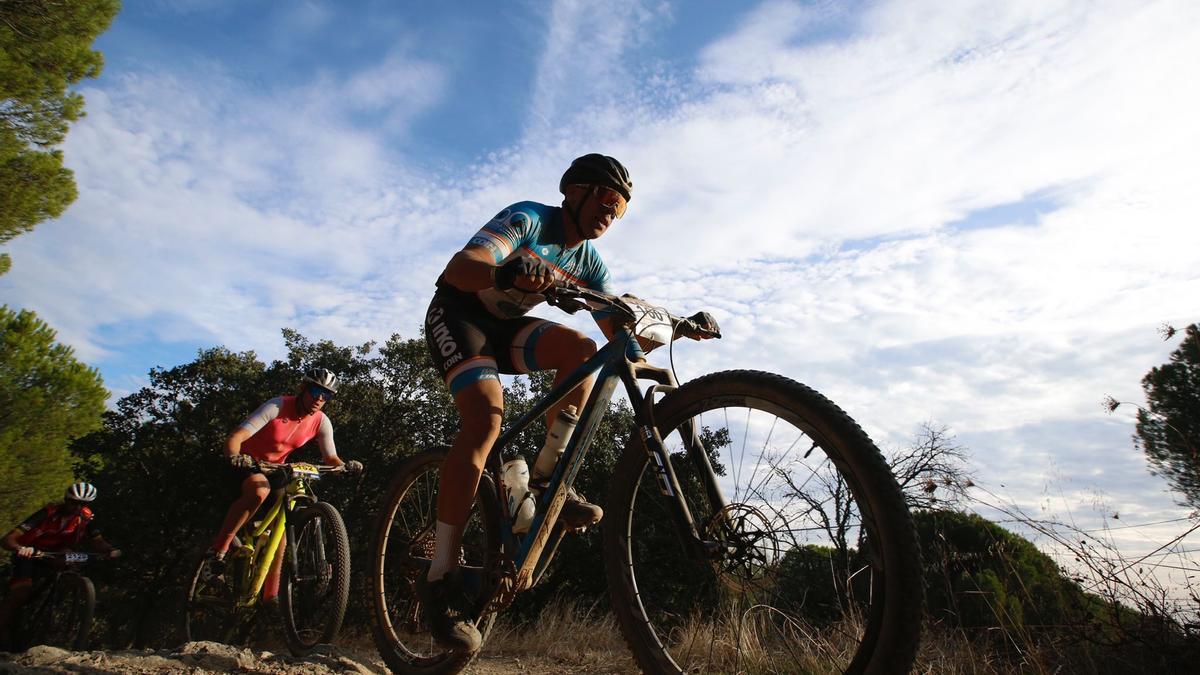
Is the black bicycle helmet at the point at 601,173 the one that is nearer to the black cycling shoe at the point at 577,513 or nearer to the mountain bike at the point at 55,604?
the black cycling shoe at the point at 577,513

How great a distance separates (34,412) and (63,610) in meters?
5.58

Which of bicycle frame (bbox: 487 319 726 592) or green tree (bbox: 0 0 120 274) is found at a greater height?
green tree (bbox: 0 0 120 274)

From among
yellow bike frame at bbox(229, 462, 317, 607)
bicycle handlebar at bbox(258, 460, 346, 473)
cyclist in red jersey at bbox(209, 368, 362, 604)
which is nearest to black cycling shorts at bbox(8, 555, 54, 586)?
cyclist in red jersey at bbox(209, 368, 362, 604)

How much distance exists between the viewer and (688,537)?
241 cm

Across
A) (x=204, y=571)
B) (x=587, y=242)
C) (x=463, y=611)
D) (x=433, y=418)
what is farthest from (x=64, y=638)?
(x=433, y=418)

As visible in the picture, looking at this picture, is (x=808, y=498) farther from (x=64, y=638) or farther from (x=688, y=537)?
(x=64, y=638)

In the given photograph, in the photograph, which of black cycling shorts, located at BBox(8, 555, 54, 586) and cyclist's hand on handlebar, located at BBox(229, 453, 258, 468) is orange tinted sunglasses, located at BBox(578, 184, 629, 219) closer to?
cyclist's hand on handlebar, located at BBox(229, 453, 258, 468)

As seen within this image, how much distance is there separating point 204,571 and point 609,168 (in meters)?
5.79

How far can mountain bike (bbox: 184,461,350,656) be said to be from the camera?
17.6 ft

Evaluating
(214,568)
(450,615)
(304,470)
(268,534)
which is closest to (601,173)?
(450,615)

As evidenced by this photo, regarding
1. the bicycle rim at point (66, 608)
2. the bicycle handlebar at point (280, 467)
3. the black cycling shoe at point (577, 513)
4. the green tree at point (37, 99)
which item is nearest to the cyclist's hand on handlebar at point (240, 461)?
the bicycle handlebar at point (280, 467)

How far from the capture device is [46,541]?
8375 millimetres

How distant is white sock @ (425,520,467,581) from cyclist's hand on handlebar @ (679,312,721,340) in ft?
4.30

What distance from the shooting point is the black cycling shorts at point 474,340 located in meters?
3.09
